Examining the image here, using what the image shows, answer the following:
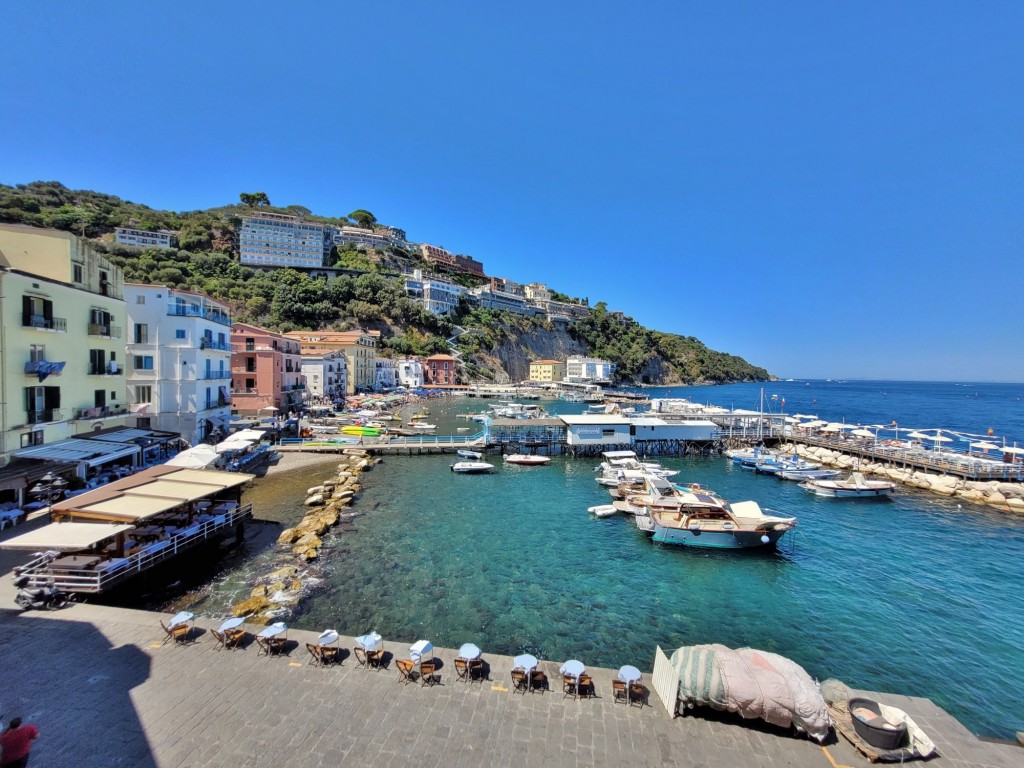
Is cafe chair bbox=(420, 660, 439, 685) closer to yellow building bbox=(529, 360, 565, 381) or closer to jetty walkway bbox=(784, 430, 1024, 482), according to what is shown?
jetty walkway bbox=(784, 430, 1024, 482)

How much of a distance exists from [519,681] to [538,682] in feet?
1.46

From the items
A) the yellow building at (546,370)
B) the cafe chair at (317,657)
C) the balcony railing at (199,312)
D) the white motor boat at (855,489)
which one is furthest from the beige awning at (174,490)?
the yellow building at (546,370)

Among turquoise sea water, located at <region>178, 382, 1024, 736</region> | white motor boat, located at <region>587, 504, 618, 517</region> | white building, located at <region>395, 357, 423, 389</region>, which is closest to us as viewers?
turquoise sea water, located at <region>178, 382, 1024, 736</region>

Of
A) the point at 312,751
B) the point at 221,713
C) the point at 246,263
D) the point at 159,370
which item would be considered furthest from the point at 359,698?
the point at 246,263

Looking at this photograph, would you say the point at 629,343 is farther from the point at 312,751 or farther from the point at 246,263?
the point at 312,751

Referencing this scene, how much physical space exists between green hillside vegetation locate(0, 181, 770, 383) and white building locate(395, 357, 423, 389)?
998cm

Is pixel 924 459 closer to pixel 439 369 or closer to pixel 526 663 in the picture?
pixel 526 663

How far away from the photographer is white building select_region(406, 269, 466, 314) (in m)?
130

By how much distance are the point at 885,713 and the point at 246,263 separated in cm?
13970

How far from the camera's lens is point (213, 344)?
36.0 m

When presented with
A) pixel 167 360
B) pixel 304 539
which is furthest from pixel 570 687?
pixel 167 360

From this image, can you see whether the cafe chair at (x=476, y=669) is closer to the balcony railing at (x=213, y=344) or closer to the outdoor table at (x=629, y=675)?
the outdoor table at (x=629, y=675)

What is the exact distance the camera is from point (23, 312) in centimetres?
2062

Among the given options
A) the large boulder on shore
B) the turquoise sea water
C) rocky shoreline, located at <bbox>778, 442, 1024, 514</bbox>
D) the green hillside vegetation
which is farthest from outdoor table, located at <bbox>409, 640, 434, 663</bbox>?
the green hillside vegetation
